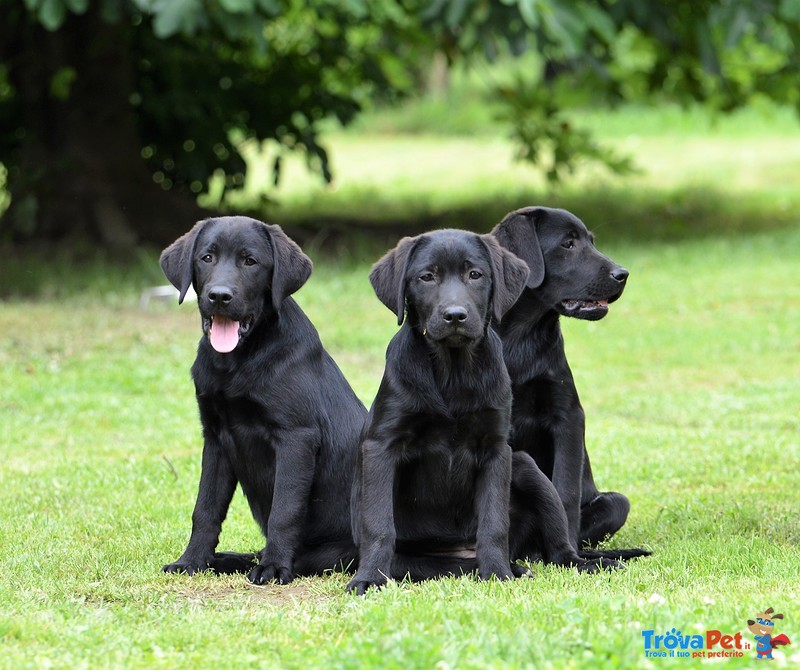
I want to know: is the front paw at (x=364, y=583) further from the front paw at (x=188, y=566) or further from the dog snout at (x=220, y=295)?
the dog snout at (x=220, y=295)

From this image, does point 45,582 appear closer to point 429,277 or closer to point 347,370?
point 429,277

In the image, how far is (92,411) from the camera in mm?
9914

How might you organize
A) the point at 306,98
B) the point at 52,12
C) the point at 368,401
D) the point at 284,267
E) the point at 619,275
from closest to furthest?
1. the point at 284,267
2. the point at 619,275
3. the point at 368,401
4. the point at 52,12
5. the point at 306,98

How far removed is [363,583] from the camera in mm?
5262

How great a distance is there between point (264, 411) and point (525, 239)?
60.1 inches

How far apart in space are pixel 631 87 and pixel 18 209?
8.01 m

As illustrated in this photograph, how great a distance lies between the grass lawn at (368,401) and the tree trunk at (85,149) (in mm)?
981

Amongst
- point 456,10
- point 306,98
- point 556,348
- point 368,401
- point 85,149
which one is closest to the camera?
point 556,348

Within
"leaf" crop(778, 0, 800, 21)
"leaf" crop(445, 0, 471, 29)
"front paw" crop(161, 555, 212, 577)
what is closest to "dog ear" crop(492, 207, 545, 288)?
"front paw" crop(161, 555, 212, 577)

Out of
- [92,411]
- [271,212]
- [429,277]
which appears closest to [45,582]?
[429,277]

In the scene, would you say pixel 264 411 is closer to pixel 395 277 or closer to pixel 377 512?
pixel 377 512

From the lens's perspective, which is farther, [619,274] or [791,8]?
[791,8]

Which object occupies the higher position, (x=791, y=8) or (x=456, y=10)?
(x=791, y=8)

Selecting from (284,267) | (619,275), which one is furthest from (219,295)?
(619,275)
